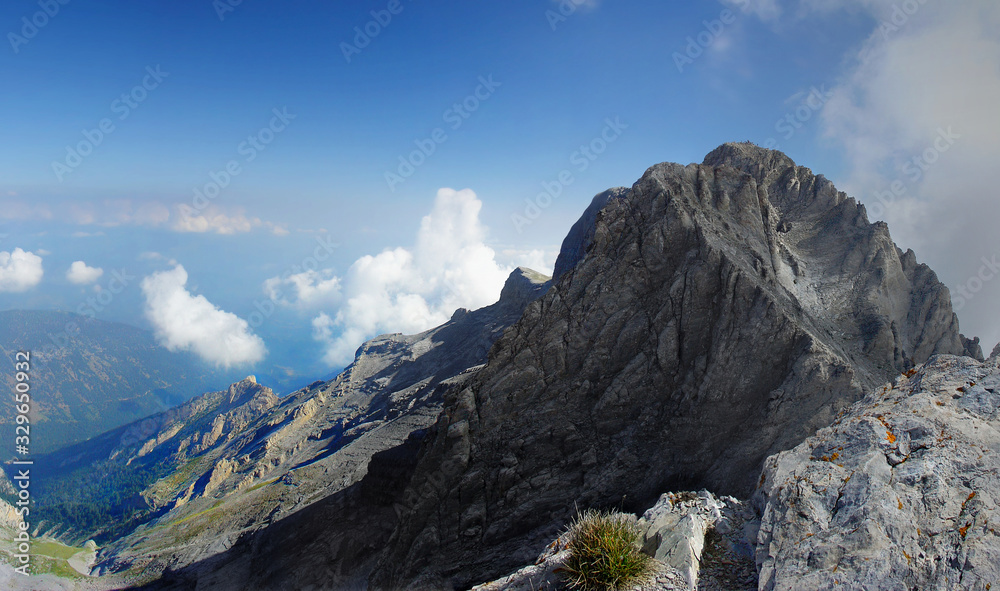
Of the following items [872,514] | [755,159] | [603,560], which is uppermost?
[755,159]

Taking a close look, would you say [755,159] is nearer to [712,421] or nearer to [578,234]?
[712,421]

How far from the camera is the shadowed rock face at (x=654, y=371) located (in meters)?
30.9

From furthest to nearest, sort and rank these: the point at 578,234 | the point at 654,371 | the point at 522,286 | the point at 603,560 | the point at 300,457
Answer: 1. the point at 522,286
2. the point at 578,234
3. the point at 300,457
4. the point at 654,371
5. the point at 603,560

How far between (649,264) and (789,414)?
556 inches

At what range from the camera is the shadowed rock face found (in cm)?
3092

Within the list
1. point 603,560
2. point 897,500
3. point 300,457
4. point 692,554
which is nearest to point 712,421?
point 692,554

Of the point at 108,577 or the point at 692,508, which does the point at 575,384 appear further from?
the point at 108,577

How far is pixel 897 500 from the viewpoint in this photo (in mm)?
10156

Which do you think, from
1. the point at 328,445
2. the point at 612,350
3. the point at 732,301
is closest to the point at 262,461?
the point at 328,445

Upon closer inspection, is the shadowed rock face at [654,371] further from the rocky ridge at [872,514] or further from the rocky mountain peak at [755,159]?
the rocky ridge at [872,514]

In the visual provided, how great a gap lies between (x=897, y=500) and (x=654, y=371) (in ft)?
80.1

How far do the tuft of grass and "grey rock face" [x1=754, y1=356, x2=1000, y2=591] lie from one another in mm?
2827

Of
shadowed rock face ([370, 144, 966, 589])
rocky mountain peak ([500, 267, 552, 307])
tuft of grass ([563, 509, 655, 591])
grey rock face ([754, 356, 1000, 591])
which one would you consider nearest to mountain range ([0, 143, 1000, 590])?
grey rock face ([754, 356, 1000, 591])

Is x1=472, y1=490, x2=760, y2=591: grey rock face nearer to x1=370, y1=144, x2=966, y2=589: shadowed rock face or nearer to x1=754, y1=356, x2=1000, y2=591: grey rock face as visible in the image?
x1=754, y1=356, x2=1000, y2=591: grey rock face
